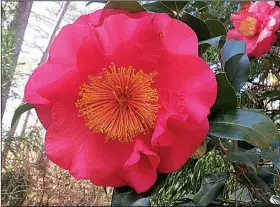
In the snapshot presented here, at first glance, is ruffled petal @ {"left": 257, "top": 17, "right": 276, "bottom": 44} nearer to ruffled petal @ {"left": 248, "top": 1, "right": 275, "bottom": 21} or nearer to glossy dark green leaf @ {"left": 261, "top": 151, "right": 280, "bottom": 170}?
ruffled petal @ {"left": 248, "top": 1, "right": 275, "bottom": 21}

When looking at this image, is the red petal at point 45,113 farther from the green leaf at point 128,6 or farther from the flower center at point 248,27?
the flower center at point 248,27

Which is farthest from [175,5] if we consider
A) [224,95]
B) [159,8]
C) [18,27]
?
[18,27]

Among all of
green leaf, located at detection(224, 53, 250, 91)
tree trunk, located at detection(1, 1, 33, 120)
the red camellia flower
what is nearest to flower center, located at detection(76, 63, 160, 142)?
Result: green leaf, located at detection(224, 53, 250, 91)

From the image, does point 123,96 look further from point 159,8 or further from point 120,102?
point 159,8

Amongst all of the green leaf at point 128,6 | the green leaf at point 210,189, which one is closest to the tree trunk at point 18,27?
the green leaf at point 210,189

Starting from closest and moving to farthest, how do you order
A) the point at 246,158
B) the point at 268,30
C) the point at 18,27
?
the point at 246,158 < the point at 268,30 < the point at 18,27

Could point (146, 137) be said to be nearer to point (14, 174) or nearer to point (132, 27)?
point (132, 27)

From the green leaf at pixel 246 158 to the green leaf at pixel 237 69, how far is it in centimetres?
7

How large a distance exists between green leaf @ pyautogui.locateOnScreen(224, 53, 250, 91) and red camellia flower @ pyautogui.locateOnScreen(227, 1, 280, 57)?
0.81ft

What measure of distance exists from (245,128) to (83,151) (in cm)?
13

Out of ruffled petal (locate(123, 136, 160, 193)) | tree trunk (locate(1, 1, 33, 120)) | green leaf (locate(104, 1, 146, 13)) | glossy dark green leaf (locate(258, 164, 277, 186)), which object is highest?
green leaf (locate(104, 1, 146, 13))

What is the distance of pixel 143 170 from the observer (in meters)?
0.26

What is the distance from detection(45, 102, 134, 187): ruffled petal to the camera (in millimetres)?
263

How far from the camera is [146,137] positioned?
0.87 feet
